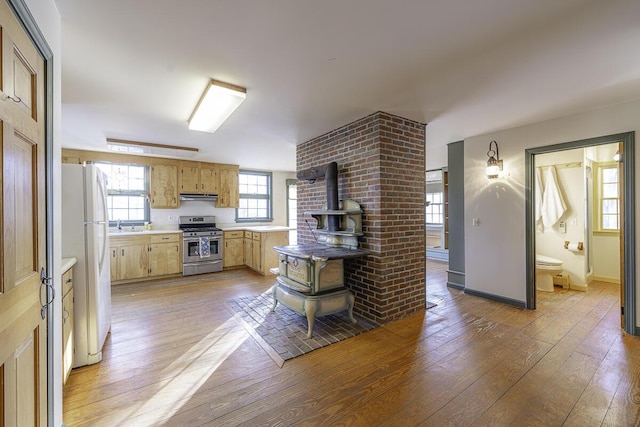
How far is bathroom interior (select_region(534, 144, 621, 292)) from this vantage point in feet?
13.8

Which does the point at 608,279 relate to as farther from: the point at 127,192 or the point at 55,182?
Answer: the point at 127,192

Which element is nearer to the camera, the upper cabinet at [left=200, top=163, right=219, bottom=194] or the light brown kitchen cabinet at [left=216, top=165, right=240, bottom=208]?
the upper cabinet at [left=200, top=163, right=219, bottom=194]

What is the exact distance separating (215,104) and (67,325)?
7.15ft

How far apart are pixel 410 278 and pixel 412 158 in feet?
4.81

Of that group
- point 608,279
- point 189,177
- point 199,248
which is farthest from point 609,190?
point 189,177

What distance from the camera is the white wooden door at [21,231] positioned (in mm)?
952

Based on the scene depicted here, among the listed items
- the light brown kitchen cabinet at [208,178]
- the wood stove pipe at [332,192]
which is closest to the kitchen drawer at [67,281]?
the wood stove pipe at [332,192]

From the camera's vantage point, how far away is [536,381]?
1985mm

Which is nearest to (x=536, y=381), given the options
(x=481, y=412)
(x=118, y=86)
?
(x=481, y=412)

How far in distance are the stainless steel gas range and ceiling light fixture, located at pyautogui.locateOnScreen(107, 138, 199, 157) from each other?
4.98 feet

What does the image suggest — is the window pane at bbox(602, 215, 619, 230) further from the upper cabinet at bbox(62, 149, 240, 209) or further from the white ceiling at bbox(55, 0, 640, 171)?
the upper cabinet at bbox(62, 149, 240, 209)

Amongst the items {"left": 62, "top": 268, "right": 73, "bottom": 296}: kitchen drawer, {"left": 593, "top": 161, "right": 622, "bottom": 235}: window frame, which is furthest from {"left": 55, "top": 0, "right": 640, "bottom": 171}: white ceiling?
{"left": 593, "top": 161, "right": 622, "bottom": 235}: window frame

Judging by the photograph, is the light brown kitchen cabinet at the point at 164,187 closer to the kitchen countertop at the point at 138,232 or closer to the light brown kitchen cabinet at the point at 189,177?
the light brown kitchen cabinet at the point at 189,177

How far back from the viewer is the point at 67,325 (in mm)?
2025
